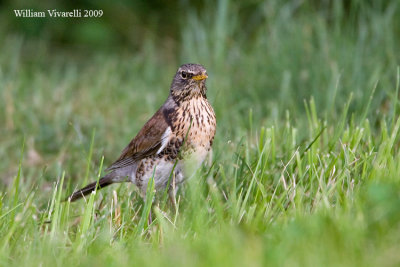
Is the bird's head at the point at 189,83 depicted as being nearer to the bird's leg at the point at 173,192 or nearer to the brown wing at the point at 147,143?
the brown wing at the point at 147,143

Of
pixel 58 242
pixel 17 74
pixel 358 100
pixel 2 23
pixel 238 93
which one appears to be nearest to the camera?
pixel 58 242

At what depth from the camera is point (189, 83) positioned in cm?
454

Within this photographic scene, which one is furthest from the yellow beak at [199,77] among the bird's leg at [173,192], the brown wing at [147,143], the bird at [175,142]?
the bird's leg at [173,192]

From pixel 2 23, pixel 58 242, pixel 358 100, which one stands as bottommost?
pixel 58 242

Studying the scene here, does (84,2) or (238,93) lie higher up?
(84,2)

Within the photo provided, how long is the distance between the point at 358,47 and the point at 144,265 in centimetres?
403

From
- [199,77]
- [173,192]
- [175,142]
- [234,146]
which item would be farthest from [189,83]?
[234,146]

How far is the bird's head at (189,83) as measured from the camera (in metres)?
4.54

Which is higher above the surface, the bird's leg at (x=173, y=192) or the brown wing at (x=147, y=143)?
the brown wing at (x=147, y=143)

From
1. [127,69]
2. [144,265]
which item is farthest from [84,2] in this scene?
[144,265]

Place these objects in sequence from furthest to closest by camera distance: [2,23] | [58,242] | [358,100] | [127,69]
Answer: [2,23], [127,69], [358,100], [58,242]

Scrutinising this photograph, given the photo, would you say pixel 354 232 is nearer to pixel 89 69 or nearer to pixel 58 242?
pixel 58 242

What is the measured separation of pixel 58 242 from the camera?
329 cm

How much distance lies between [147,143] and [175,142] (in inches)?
9.1
